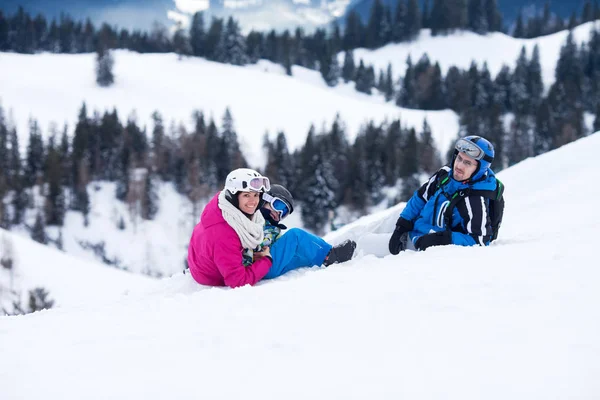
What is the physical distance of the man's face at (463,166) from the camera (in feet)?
17.1

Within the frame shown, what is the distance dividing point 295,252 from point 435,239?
160cm

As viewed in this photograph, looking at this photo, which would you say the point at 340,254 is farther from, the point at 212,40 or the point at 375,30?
the point at 375,30

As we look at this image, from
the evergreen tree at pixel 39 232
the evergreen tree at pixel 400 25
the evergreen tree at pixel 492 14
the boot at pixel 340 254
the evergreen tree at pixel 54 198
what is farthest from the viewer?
the evergreen tree at pixel 400 25

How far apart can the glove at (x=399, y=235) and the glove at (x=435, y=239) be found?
0.38m

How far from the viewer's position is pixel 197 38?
294 ft

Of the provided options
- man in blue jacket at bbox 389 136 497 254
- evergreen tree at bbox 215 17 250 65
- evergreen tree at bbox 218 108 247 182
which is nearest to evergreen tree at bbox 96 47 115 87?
evergreen tree at bbox 215 17 250 65

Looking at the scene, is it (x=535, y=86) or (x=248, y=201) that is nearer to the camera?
(x=248, y=201)

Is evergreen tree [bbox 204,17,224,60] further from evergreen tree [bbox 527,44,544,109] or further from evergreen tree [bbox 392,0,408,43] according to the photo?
evergreen tree [bbox 527,44,544,109]

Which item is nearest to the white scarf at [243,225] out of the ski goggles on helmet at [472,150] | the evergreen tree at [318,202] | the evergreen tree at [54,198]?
the ski goggles on helmet at [472,150]

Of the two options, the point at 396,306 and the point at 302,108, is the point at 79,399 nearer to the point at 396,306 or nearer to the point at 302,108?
the point at 396,306

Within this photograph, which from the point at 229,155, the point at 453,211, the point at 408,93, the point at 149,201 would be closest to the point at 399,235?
the point at 453,211

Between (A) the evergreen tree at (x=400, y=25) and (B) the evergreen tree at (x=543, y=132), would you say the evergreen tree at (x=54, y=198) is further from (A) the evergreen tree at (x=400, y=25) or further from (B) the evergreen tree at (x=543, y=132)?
(A) the evergreen tree at (x=400, y=25)

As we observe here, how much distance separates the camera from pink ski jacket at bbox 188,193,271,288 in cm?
499

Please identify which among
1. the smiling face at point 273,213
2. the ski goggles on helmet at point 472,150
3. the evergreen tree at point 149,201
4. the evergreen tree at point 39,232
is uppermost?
the ski goggles on helmet at point 472,150
